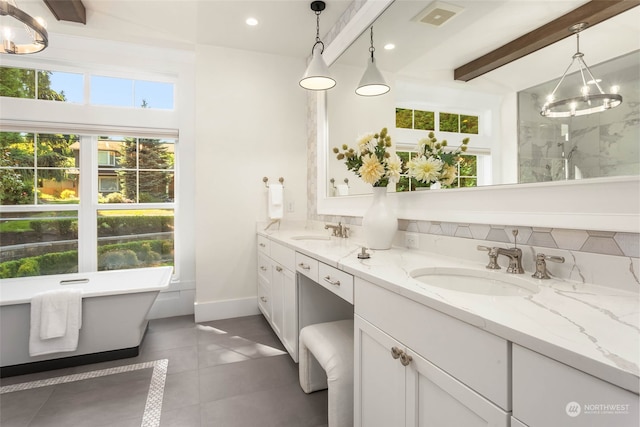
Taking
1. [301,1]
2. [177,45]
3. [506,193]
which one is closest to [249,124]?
[177,45]

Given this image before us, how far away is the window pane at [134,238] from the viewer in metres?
3.24

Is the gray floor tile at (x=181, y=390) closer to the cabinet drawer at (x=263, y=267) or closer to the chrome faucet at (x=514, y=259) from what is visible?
the cabinet drawer at (x=263, y=267)

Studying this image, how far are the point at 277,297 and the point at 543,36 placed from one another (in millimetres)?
2215

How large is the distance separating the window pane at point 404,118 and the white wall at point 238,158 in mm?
1746

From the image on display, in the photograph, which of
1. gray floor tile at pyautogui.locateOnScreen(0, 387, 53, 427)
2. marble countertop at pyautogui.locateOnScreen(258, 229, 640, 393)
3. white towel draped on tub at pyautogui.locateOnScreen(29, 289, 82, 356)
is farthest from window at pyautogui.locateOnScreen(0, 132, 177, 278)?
marble countertop at pyautogui.locateOnScreen(258, 229, 640, 393)

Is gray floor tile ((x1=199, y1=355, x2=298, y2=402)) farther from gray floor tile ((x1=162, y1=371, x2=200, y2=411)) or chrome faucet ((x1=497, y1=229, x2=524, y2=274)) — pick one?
chrome faucet ((x1=497, y1=229, x2=524, y2=274))

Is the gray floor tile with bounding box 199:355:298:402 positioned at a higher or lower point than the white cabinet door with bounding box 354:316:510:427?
lower

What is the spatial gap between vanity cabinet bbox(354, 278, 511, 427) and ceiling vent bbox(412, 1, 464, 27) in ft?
4.43

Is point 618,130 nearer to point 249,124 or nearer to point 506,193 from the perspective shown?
point 506,193

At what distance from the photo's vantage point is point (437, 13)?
5.24 ft

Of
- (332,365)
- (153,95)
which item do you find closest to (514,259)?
(332,365)

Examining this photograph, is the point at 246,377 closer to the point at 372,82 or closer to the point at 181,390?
the point at 181,390

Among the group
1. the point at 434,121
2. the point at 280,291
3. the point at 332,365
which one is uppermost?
the point at 434,121

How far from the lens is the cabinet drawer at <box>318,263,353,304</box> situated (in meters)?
1.38
